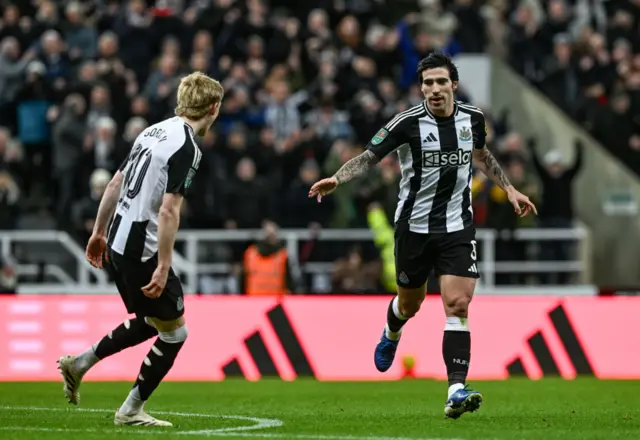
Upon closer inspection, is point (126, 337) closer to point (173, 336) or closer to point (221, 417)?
point (173, 336)

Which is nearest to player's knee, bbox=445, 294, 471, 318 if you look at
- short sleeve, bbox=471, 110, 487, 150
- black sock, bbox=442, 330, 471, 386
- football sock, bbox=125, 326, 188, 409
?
black sock, bbox=442, 330, 471, 386

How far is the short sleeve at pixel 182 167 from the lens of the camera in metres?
9.46

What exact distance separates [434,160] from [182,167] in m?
2.34

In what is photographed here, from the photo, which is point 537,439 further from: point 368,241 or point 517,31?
point 517,31

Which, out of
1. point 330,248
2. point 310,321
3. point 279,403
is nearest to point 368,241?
point 330,248

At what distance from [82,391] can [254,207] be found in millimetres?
6796

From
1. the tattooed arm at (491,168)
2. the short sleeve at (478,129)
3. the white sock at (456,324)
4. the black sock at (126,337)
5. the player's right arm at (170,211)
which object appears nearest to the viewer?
the player's right arm at (170,211)

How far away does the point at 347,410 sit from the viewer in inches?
471

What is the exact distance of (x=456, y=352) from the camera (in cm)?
1077

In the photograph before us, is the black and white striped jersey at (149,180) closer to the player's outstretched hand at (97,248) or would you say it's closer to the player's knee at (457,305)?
the player's outstretched hand at (97,248)

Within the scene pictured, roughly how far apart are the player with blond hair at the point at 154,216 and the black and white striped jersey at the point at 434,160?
1.79m

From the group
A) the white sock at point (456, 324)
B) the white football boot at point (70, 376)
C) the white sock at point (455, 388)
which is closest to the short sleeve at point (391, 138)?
the white sock at point (456, 324)

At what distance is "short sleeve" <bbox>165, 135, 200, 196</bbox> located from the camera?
9.46 m

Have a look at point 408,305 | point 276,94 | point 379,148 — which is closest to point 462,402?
point 408,305
